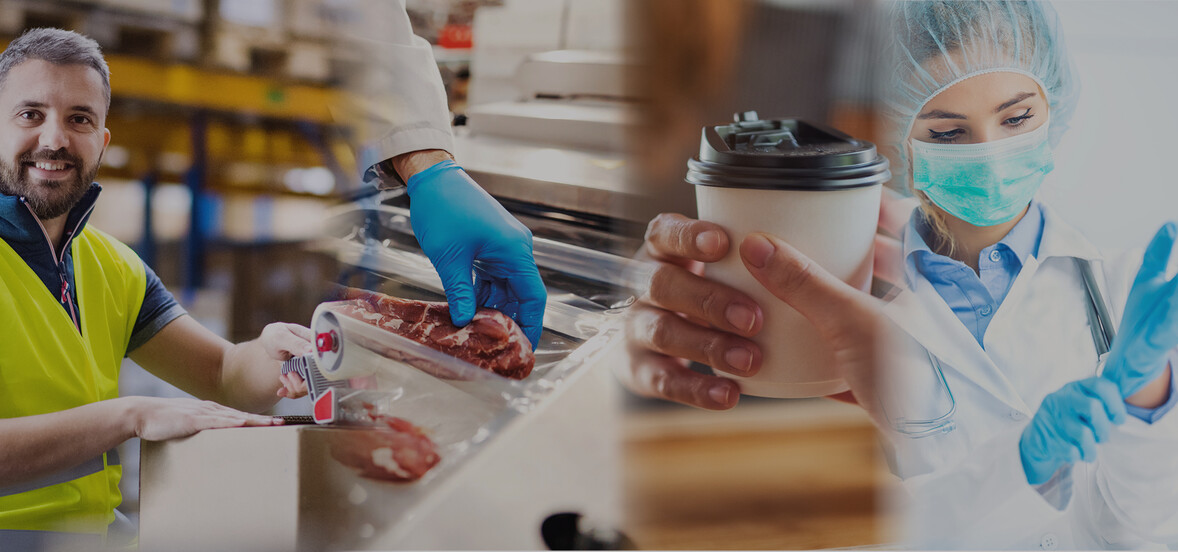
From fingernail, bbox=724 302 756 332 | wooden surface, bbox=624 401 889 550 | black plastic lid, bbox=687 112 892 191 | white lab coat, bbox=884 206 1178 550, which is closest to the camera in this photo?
black plastic lid, bbox=687 112 892 191

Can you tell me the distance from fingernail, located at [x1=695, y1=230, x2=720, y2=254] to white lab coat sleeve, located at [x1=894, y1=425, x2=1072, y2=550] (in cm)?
52

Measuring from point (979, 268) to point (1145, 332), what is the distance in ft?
0.94

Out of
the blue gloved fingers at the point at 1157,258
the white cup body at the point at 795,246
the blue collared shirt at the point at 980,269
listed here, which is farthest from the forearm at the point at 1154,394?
the white cup body at the point at 795,246

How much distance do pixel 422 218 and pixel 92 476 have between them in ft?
2.03

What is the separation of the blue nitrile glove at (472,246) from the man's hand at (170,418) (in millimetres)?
382

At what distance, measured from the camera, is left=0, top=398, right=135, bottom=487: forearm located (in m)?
0.99

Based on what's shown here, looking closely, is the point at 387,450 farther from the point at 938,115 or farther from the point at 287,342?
the point at 938,115

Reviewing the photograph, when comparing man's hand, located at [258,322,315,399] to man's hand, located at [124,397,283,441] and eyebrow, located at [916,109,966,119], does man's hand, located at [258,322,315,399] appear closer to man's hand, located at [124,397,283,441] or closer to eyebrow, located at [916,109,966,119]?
man's hand, located at [124,397,283,441]

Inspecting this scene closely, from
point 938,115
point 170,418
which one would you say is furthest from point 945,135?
point 170,418

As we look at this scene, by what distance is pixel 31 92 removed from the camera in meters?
0.97

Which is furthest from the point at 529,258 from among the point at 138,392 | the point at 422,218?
the point at 138,392

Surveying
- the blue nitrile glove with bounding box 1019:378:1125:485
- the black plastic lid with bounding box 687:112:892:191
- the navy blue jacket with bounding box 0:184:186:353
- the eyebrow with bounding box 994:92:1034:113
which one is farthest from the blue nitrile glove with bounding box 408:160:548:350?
the blue nitrile glove with bounding box 1019:378:1125:485

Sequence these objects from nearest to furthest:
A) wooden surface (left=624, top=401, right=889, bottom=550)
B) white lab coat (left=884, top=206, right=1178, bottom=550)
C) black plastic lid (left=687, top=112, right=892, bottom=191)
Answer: black plastic lid (left=687, top=112, right=892, bottom=191) → white lab coat (left=884, top=206, right=1178, bottom=550) → wooden surface (left=624, top=401, right=889, bottom=550)

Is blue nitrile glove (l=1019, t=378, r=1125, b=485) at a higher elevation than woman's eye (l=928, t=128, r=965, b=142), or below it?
below
